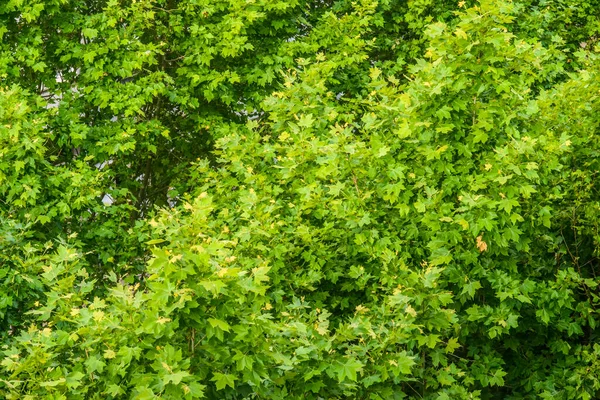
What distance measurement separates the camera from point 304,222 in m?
8.12

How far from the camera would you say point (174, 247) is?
16.1 ft

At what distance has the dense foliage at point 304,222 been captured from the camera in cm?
497

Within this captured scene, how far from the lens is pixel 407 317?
614 cm

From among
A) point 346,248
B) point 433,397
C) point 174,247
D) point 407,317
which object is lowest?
point 433,397

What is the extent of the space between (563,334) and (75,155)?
296 inches

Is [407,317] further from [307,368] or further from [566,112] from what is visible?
[566,112]

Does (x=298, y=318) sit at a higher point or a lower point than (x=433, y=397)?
higher

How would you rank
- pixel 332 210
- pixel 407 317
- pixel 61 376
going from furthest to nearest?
1. pixel 332 210
2. pixel 407 317
3. pixel 61 376

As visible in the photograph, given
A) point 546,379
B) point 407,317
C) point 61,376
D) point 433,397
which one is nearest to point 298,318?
point 407,317

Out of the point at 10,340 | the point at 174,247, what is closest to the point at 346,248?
the point at 174,247

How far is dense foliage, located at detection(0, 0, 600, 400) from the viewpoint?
4.97 meters

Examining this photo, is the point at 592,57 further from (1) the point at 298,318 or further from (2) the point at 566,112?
(1) the point at 298,318

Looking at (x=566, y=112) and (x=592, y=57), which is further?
(x=592, y=57)

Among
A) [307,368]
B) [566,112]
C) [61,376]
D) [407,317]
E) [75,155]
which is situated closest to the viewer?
[61,376]
